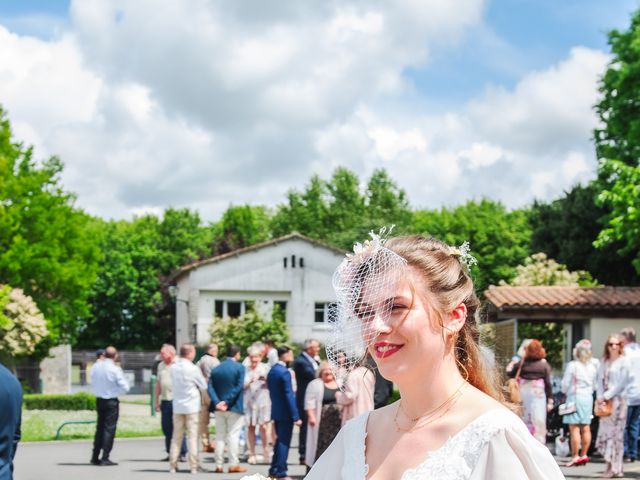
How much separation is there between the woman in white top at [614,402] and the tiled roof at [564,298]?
946 cm

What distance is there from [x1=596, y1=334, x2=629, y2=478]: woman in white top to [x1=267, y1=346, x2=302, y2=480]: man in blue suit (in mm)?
4366

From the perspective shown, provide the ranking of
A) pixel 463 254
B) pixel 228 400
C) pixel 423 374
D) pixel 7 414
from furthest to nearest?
pixel 228 400
pixel 7 414
pixel 463 254
pixel 423 374

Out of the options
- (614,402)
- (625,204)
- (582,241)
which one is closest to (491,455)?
(614,402)

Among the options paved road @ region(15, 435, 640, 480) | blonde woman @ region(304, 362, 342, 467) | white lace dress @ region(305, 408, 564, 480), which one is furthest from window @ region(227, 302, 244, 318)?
white lace dress @ region(305, 408, 564, 480)

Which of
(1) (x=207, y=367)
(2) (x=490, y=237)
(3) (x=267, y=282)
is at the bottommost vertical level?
(1) (x=207, y=367)

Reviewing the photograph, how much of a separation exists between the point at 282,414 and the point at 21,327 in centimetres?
3268

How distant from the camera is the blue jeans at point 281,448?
42.5 feet

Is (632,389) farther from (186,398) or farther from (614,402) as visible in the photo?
(186,398)

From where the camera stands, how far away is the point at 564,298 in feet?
77.0

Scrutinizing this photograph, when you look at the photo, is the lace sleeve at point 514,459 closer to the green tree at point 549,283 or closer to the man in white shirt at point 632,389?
the man in white shirt at point 632,389

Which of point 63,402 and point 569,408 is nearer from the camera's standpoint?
point 569,408

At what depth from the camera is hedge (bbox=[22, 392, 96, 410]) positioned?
31984mm

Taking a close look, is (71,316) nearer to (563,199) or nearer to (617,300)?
(563,199)

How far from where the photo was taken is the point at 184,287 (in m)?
55.2
